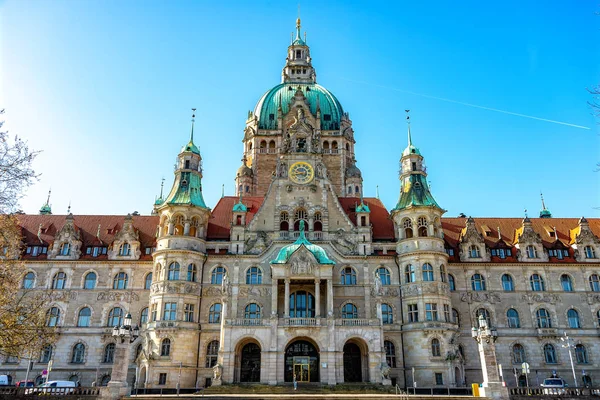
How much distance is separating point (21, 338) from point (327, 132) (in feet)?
148

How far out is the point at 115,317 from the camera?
4550cm

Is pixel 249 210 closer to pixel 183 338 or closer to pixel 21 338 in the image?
pixel 183 338

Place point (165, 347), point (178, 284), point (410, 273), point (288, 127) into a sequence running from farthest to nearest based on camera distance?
point (288, 127)
point (410, 273)
point (178, 284)
point (165, 347)

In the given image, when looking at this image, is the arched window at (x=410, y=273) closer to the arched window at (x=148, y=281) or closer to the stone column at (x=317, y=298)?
the stone column at (x=317, y=298)

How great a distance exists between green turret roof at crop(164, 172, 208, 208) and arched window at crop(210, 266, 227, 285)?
246 inches

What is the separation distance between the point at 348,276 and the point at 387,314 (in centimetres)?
486

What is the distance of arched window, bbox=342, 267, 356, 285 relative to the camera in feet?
149

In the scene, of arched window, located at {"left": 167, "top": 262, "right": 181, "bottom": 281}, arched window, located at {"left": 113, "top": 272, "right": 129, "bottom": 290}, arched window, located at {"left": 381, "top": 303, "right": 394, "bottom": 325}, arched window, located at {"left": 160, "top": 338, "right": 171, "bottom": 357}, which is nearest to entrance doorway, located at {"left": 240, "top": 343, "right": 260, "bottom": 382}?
arched window, located at {"left": 160, "top": 338, "right": 171, "bottom": 357}

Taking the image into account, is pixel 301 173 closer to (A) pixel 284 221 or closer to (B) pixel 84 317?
(A) pixel 284 221

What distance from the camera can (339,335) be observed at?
40000 millimetres

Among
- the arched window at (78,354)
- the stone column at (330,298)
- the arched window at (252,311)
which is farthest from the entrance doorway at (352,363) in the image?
the arched window at (78,354)

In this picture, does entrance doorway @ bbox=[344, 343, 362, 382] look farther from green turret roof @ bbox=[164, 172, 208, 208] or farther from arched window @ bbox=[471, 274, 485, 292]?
green turret roof @ bbox=[164, 172, 208, 208]

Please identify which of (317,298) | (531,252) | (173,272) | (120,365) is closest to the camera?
(120,365)

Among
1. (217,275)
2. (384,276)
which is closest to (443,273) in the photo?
(384,276)
